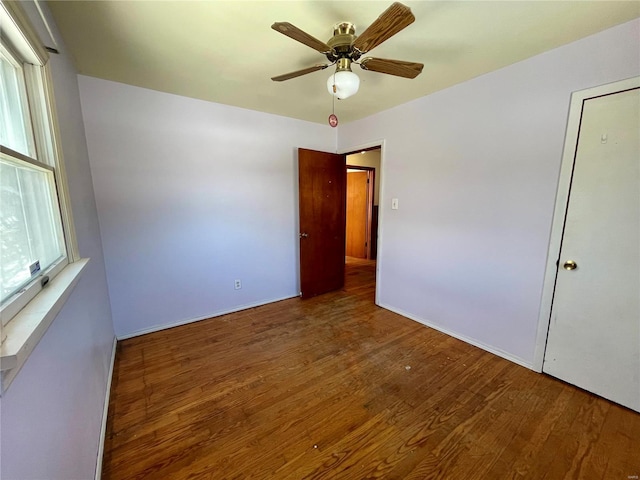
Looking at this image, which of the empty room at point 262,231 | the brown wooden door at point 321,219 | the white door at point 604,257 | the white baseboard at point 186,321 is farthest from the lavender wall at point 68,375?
the white door at point 604,257

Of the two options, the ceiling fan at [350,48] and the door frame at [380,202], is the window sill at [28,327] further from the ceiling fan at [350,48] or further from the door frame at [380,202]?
the door frame at [380,202]

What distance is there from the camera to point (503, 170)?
2086mm

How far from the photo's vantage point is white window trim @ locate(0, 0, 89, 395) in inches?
23.6

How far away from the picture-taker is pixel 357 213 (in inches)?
228

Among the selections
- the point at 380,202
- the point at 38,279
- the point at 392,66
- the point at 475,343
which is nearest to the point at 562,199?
the point at 475,343

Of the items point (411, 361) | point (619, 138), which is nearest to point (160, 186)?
point (411, 361)

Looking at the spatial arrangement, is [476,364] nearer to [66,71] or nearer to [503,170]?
[503,170]

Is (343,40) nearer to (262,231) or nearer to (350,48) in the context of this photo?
(350,48)

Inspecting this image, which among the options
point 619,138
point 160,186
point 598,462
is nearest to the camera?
point 598,462

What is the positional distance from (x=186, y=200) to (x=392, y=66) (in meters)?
2.22

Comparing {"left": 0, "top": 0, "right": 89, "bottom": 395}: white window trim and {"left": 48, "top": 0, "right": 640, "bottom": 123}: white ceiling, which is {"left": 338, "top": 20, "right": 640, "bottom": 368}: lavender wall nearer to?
{"left": 48, "top": 0, "right": 640, "bottom": 123}: white ceiling

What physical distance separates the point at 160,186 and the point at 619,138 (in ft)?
11.5

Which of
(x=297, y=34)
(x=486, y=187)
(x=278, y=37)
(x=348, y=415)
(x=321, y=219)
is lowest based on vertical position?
(x=348, y=415)

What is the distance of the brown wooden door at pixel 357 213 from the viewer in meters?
5.64
